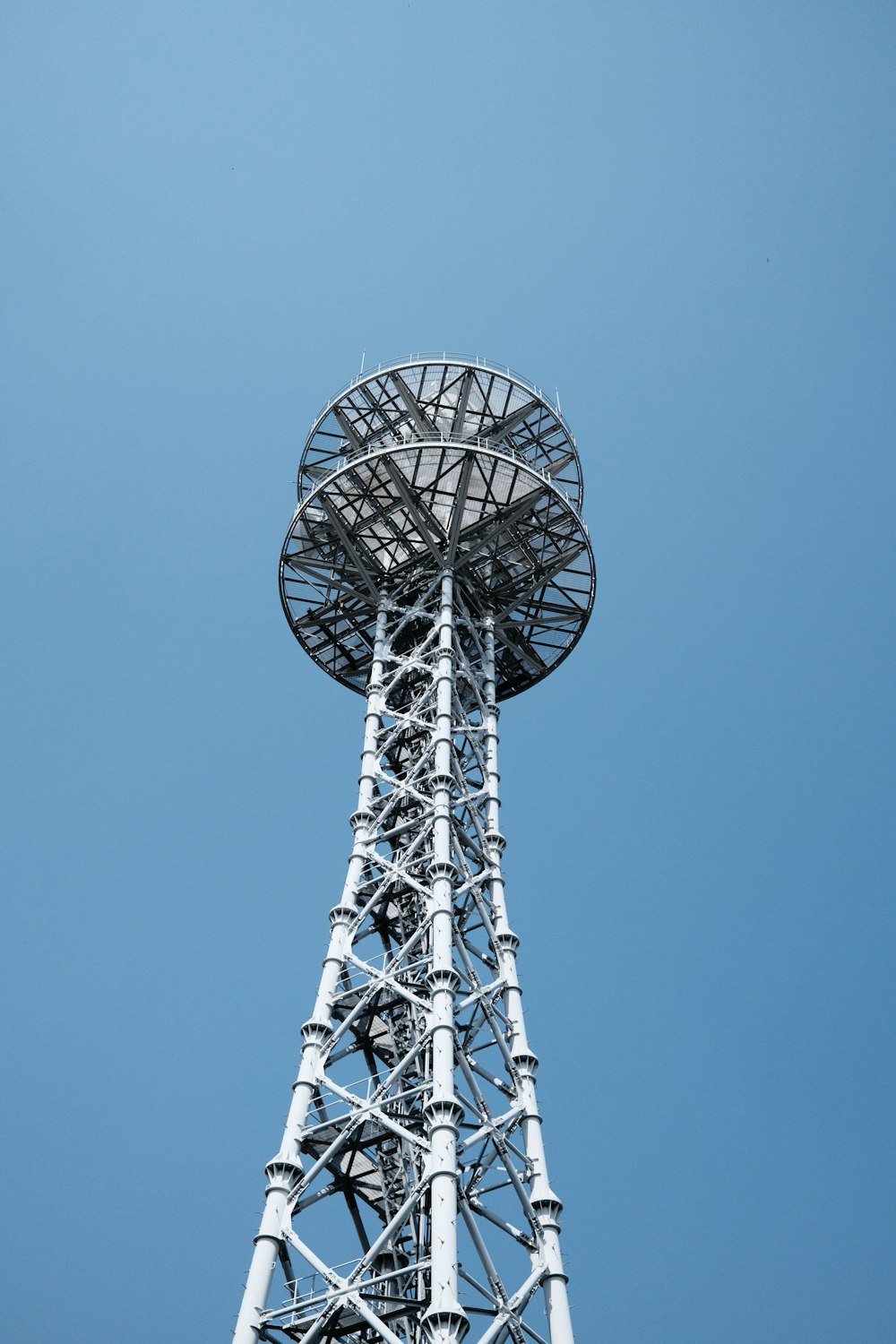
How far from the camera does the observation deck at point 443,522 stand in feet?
132

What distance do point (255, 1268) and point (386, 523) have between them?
938 inches

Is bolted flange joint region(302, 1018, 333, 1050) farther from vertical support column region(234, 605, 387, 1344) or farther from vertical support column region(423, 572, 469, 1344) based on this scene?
vertical support column region(423, 572, 469, 1344)

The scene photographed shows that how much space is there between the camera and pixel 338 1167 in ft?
91.7

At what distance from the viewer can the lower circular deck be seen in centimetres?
3988

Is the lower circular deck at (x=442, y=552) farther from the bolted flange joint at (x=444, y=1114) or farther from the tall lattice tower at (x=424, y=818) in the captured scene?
the bolted flange joint at (x=444, y=1114)

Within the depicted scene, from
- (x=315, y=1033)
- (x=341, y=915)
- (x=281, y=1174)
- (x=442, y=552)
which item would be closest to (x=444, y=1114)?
(x=281, y=1174)

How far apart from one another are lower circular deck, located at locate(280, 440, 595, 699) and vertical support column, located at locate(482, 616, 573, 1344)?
4791mm

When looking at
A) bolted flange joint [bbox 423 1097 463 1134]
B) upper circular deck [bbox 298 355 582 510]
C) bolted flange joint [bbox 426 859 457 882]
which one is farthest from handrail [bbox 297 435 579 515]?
bolted flange joint [bbox 423 1097 463 1134]

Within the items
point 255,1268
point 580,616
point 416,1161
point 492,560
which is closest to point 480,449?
point 492,560

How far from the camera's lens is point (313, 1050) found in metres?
27.6

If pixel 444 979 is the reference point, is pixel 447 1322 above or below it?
below

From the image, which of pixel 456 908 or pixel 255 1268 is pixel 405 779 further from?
pixel 255 1268

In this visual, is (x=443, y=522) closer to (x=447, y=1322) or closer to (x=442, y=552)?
(x=442, y=552)

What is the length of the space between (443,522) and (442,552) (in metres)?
1.16
